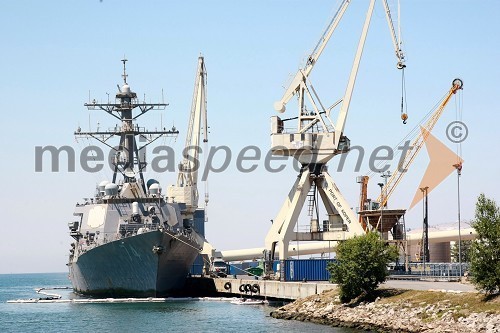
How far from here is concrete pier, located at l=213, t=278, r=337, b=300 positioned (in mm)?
66438

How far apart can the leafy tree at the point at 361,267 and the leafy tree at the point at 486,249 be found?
885 cm

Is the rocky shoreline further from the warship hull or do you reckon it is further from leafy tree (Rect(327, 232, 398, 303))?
the warship hull

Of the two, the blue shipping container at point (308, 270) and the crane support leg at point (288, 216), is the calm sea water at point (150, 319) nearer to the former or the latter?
the blue shipping container at point (308, 270)

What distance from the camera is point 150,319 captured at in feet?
208

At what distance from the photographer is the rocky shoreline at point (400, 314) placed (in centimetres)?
4603

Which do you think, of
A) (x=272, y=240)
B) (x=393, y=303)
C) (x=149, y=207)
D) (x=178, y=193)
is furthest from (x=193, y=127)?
(x=393, y=303)

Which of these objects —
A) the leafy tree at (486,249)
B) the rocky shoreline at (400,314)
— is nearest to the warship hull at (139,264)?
the rocky shoreline at (400,314)


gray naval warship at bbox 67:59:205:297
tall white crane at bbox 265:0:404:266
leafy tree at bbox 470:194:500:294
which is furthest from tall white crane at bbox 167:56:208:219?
leafy tree at bbox 470:194:500:294

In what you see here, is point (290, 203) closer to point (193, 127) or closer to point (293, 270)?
point (293, 270)

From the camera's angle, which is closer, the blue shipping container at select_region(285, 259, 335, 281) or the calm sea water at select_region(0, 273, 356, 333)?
the calm sea water at select_region(0, 273, 356, 333)

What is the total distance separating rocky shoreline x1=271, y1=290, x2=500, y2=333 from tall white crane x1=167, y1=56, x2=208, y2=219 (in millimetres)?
42310

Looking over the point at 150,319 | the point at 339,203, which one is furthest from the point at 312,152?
the point at 150,319

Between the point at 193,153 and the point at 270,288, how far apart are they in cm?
3884

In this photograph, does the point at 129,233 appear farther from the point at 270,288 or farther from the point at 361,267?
the point at 361,267
